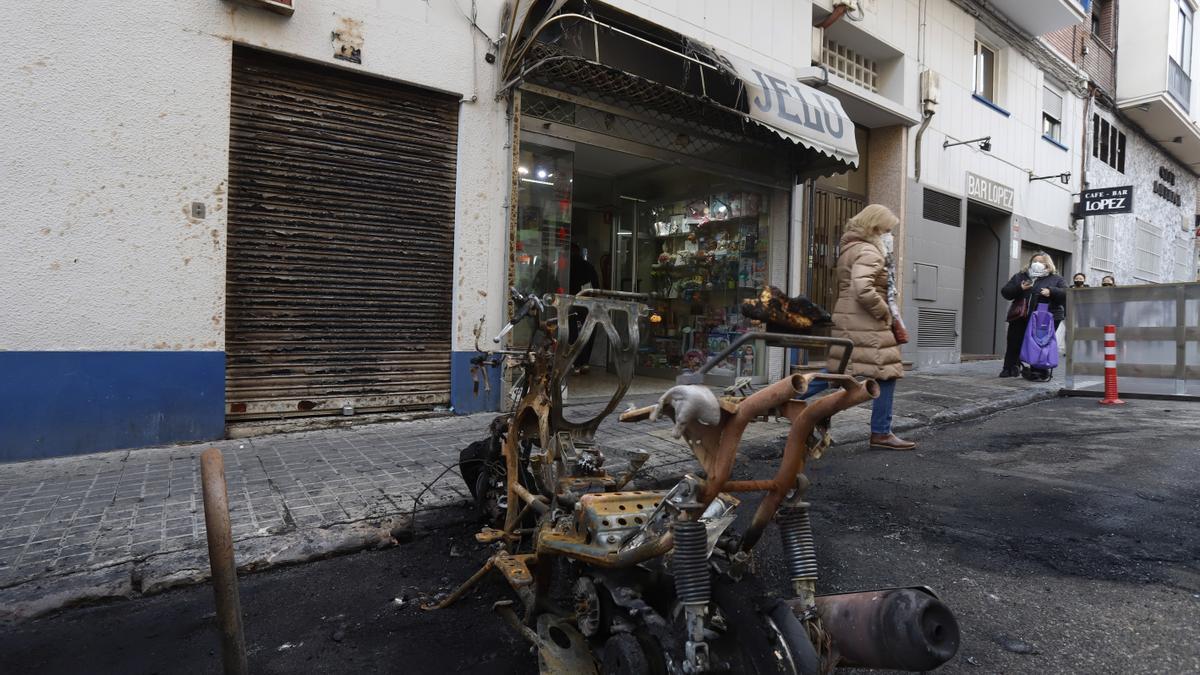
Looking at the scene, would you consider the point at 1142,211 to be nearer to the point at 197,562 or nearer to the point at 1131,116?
the point at 1131,116

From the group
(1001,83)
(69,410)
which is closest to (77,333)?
(69,410)

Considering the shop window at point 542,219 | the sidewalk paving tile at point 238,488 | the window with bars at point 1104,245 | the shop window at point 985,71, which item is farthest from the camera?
the window with bars at point 1104,245

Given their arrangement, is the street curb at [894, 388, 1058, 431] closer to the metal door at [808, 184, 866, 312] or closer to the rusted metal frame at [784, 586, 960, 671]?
the metal door at [808, 184, 866, 312]

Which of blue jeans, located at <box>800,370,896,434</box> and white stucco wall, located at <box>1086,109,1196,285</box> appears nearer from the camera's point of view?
blue jeans, located at <box>800,370,896,434</box>

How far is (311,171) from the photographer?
217 inches

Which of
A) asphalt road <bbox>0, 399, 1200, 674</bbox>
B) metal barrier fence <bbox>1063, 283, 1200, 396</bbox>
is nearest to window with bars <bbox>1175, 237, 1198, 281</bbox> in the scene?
metal barrier fence <bbox>1063, 283, 1200, 396</bbox>

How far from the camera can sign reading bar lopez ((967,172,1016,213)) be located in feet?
40.7

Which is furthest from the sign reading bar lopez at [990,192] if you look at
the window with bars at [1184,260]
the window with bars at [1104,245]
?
the window with bars at [1184,260]

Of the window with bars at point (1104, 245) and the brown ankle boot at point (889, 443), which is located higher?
the window with bars at point (1104, 245)

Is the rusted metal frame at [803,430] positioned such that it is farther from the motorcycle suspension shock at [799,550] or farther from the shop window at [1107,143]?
the shop window at [1107,143]

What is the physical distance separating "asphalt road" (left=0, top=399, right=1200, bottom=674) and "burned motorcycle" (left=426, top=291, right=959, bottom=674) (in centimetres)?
39

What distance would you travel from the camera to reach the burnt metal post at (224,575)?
154cm

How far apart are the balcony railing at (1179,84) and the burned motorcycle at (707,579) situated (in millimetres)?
22145

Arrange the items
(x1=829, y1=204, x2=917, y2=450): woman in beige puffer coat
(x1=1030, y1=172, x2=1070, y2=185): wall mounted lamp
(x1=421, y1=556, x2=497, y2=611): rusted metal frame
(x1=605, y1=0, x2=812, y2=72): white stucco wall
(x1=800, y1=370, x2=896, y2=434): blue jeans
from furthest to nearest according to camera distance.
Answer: (x1=1030, y1=172, x2=1070, y2=185): wall mounted lamp
(x1=605, y1=0, x2=812, y2=72): white stucco wall
(x1=800, y1=370, x2=896, y2=434): blue jeans
(x1=829, y1=204, x2=917, y2=450): woman in beige puffer coat
(x1=421, y1=556, x2=497, y2=611): rusted metal frame
